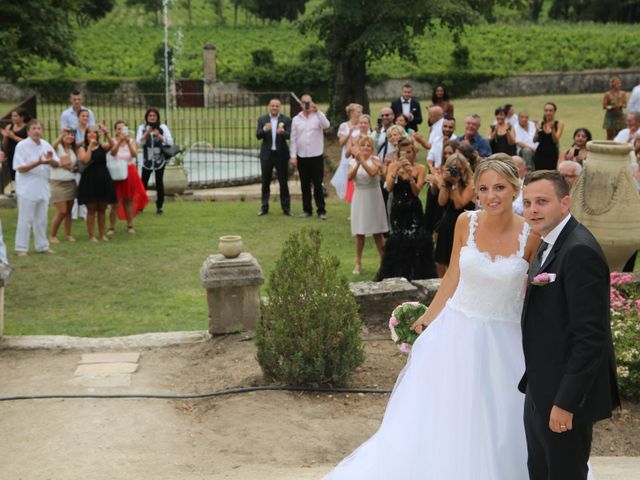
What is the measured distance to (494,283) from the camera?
16.7 ft

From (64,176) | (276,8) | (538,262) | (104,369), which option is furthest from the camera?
(276,8)

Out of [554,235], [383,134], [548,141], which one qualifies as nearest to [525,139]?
[548,141]

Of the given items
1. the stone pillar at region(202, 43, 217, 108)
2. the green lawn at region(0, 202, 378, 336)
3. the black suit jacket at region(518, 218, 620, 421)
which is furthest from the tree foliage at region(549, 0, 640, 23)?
the black suit jacket at region(518, 218, 620, 421)

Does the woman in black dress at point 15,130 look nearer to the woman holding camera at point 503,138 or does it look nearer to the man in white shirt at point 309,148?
the man in white shirt at point 309,148

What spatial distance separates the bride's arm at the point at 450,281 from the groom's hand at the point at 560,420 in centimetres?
156

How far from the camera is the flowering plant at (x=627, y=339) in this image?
668cm

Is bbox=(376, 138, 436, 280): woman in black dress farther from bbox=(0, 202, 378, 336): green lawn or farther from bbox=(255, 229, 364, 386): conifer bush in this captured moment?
bbox=(255, 229, 364, 386): conifer bush

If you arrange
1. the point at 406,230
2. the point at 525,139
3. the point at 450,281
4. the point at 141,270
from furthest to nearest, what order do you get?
the point at 525,139 → the point at 141,270 → the point at 406,230 → the point at 450,281

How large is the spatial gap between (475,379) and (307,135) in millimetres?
10514

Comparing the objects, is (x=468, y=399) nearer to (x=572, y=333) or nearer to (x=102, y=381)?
(x=572, y=333)

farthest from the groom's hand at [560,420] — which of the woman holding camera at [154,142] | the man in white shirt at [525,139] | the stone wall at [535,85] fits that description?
the stone wall at [535,85]

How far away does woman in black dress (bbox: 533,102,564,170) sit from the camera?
15814mm

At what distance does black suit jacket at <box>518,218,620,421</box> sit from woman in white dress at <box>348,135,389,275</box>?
703cm

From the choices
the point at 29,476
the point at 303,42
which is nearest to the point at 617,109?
the point at 29,476
